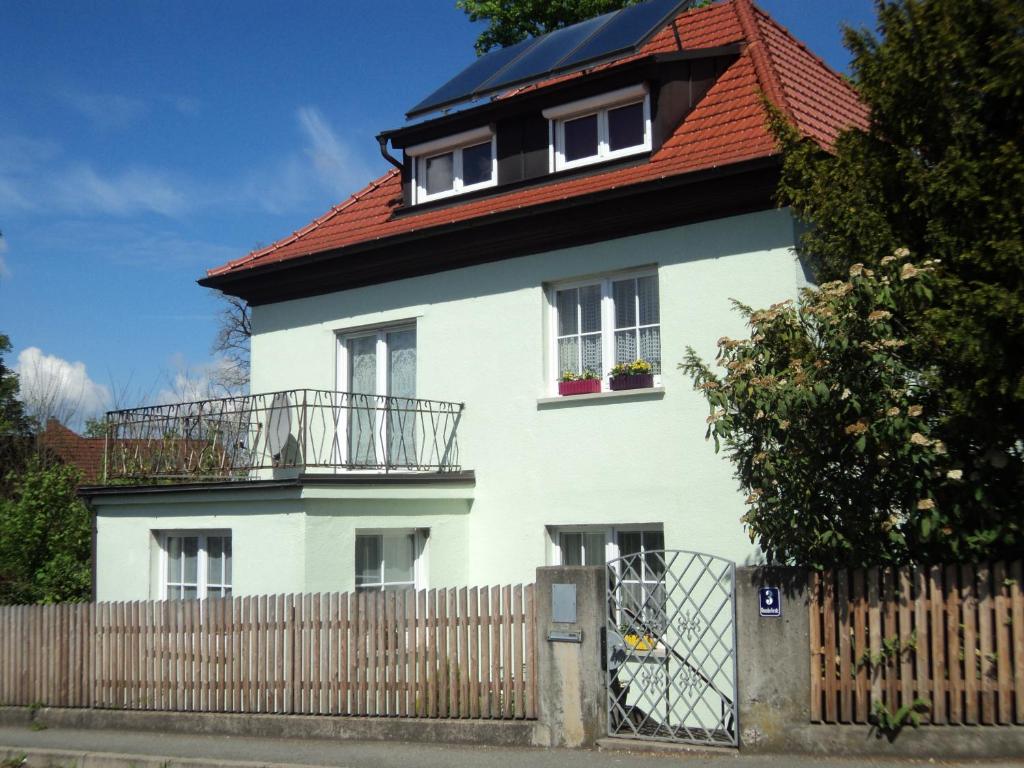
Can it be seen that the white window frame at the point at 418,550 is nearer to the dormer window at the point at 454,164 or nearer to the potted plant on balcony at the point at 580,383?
the potted plant on balcony at the point at 580,383

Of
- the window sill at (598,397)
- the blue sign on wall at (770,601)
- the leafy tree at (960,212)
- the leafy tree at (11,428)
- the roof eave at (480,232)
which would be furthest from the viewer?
the leafy tree at (11,428)

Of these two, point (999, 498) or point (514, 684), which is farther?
point (514, 684)

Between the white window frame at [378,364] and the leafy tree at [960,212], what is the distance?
7463 mm

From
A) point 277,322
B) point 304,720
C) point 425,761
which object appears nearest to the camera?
point 425,761

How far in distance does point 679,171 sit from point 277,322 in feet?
22.0

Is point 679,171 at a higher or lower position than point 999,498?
higher

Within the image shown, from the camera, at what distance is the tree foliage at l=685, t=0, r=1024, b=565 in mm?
7973

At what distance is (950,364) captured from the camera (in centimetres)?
827

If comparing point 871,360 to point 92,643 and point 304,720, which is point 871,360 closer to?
point 304,720

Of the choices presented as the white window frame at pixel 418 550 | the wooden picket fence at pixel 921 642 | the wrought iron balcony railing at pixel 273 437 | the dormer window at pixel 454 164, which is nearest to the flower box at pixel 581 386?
the wrought iron balcony railing at pixel 273 437

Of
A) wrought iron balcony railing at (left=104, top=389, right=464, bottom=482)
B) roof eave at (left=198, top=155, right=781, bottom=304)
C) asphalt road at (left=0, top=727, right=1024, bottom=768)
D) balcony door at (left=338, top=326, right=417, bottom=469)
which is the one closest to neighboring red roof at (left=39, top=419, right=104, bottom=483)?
roof eave at (left=198, top=155, right=781, bottom=304)

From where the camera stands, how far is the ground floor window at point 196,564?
14438mm

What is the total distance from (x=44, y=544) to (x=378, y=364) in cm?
713

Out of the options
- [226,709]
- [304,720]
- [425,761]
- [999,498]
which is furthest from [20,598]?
[999,498]
